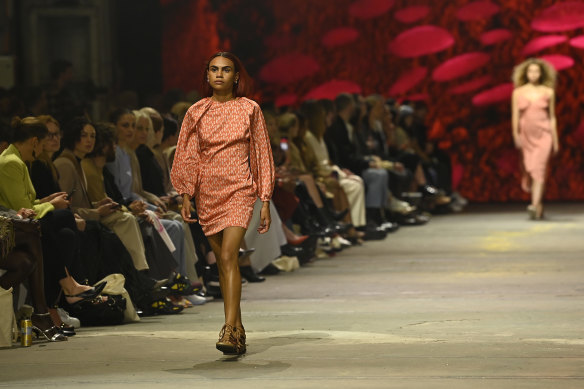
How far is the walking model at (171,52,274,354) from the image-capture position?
16.0ft

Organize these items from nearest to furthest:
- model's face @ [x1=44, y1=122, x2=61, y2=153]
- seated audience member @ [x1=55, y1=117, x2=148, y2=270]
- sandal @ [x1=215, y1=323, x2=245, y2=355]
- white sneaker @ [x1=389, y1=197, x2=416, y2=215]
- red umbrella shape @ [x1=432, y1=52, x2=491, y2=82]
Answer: sandal @ [x1=215, y1=323, x2=245, y2=355] → model's face @ [x1=44, y1=122, x2=61, y2=153] → seated audience member @ [x1=55, y1=117, x2=148, y2=270] → white sneaker @ [x1=389, y1=197, x2=416, y2=215] → red umbrella shape @ [x1=432, y1=52, x2=491, y2=82]

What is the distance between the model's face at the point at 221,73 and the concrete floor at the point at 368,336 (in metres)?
1.00

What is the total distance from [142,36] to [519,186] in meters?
4.46

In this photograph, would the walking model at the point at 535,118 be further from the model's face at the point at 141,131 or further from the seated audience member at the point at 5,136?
the seated audience member at the point at 5,136

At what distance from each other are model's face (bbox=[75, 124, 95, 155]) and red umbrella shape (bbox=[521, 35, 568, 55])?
338 inches

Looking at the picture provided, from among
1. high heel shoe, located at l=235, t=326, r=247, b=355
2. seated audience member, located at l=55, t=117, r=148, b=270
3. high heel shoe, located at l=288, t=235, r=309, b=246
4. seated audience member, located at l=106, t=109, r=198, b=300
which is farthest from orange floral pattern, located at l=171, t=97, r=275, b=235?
high heel shoe, located at l=288, t=235, r=309, b=246

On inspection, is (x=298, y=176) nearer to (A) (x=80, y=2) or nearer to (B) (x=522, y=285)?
(B) (x=522, y=285)

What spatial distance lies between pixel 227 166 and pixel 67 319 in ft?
3.89

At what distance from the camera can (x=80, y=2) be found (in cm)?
1196

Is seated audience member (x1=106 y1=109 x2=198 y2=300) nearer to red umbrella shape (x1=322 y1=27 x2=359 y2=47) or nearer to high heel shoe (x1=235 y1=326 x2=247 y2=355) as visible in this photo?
high heel shoe (x1=235 y1=326 x2=247 y2=355)

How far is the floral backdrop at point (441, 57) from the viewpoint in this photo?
13984 millimetres

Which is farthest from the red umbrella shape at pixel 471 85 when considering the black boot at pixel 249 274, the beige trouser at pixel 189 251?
the beige trouser at pixel 189 251

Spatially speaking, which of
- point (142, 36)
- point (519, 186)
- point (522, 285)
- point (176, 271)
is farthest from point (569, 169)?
point (176, 271)

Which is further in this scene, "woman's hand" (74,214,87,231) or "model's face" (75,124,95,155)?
"model's face" (75,124,95,155)
